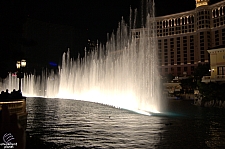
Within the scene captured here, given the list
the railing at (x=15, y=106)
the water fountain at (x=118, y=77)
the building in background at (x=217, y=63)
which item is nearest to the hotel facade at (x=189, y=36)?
the water fountain at (x=118, y=77)

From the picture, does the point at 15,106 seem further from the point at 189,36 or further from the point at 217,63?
the point at 189,36

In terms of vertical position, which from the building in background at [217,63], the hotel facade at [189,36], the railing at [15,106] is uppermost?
the hotel facade at [189,36]

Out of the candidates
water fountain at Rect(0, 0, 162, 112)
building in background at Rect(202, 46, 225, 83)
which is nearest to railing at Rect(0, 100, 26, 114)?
water fountain at Rect(0, 0, 162, 112)

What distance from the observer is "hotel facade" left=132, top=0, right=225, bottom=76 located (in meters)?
95.2

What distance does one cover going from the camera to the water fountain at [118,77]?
105 feet

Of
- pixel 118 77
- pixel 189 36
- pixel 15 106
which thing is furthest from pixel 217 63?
pixel 189 36

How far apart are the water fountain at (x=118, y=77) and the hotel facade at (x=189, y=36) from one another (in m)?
50.2

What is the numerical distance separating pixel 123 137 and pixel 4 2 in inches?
386

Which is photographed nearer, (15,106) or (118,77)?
(15,106)

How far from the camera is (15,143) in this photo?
5.69 m

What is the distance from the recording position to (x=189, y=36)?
105m

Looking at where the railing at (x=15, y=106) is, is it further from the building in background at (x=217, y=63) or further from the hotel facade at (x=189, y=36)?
the hotel facade at (x=189, y=36)

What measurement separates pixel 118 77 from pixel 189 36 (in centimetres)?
7131

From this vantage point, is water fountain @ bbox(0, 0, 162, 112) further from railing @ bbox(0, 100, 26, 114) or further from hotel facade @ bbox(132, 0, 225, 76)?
hotel facade @ bbox(132, 0, 225, 76)
